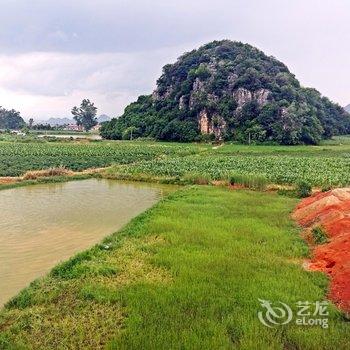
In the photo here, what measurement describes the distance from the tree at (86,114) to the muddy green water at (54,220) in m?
104

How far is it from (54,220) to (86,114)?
4612 inches

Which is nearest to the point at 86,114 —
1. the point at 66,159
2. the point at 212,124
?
the point at 212,124

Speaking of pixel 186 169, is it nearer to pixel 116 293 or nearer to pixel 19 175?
pixel 19 175

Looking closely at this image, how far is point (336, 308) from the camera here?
26.5 ft

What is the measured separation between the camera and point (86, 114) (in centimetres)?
13000

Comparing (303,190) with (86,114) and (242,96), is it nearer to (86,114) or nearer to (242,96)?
(242,96)

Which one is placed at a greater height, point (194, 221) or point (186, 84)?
point (186, 84)

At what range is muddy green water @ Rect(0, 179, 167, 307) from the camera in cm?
1162

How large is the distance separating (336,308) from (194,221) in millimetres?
7940

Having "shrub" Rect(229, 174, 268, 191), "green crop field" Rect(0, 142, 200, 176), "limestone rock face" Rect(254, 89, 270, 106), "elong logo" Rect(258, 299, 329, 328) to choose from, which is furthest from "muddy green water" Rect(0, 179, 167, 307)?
"limestone rock face" Rect(254, 89, 270, 106)

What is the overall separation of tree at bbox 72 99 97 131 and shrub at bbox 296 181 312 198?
367 ft

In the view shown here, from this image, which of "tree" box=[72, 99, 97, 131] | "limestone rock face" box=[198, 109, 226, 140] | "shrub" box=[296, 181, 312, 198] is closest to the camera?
"shrub" box=[296, 181, 312, 198]

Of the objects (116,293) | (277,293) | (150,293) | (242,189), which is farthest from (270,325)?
(242,189)

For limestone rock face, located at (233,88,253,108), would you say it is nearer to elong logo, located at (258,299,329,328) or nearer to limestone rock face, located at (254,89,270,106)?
limestone rock face, located at (254,89,270,106)
